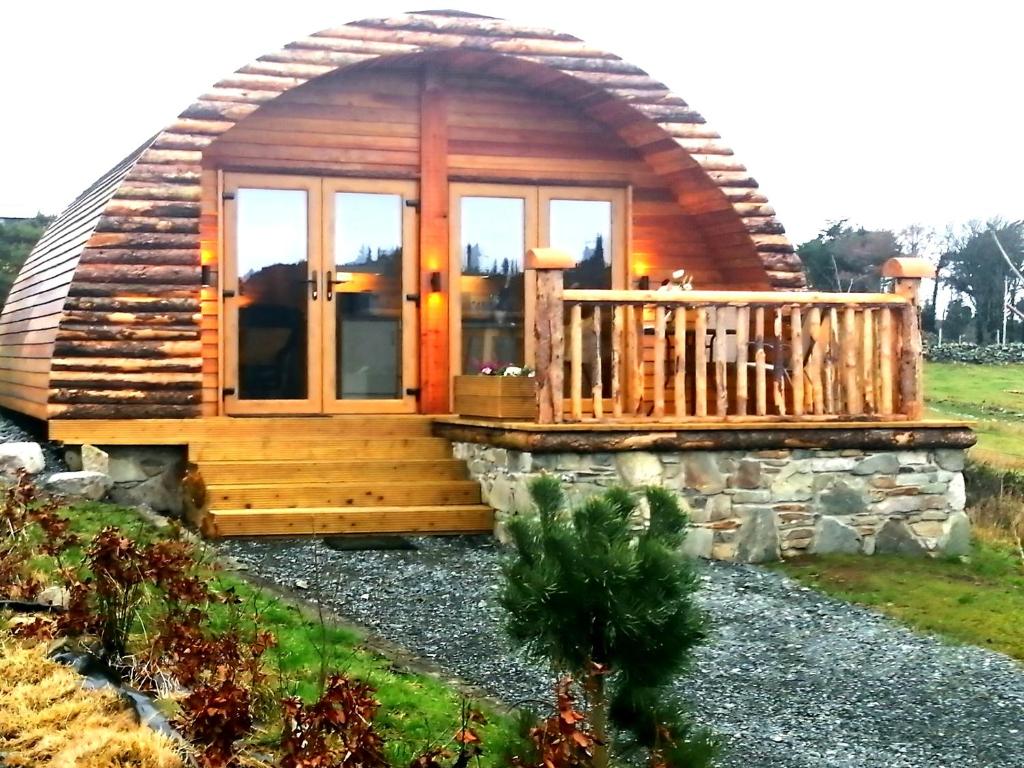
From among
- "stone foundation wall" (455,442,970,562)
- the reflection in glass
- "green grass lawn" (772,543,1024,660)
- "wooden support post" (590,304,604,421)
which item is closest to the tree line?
the reflection in glass

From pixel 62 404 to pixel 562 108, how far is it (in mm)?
4933

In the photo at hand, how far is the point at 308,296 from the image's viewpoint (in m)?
10.3

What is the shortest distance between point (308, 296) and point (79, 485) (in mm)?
2543

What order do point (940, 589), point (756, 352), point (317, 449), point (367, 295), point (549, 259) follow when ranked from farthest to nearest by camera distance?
point (367, 295) → point (317, 449) → point (756, 352) → point (549, 259) → point (940, 589)

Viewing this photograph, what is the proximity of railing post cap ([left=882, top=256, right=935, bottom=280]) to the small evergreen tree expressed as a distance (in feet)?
19.1

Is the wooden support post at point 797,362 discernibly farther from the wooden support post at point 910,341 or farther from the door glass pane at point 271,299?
the door glass pane at point 271,299

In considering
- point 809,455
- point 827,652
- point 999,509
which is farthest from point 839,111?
point 827,652

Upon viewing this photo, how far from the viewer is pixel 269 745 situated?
4.01 meters

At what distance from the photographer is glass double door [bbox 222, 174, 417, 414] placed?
→ 1027 centimetres

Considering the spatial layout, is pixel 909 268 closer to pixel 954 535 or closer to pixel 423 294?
pixel 954 535

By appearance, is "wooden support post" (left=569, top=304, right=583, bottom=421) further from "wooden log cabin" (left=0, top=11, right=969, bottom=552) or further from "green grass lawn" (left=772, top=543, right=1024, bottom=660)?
"green grass lawn" (left=772, top=543, right=1024, bottom=660)

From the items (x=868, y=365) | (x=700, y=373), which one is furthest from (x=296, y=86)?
(x=868, y=365)

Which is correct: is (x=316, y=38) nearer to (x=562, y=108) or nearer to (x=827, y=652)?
(x=562, y=108)

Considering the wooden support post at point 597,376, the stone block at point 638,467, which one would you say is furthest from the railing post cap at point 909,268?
the stone block at point 638,467
